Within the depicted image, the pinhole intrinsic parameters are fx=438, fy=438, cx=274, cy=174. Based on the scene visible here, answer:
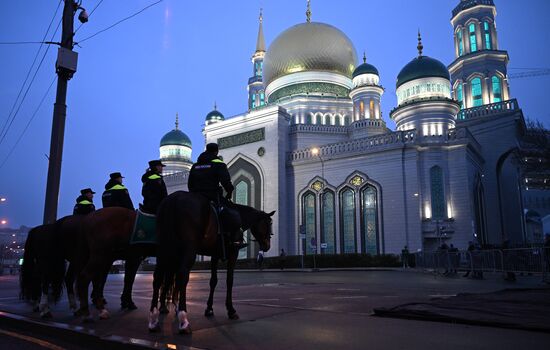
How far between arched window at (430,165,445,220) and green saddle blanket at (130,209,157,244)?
81.5ft

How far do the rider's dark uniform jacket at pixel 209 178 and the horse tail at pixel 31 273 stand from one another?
Result: 307 centimetres

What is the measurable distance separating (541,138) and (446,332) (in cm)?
1919

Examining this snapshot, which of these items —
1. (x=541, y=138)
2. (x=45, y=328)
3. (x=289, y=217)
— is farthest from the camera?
(x=289, y=217)

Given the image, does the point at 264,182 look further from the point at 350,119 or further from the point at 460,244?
the point at 460,244

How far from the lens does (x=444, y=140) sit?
28531mm

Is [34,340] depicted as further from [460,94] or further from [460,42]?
[460,42]

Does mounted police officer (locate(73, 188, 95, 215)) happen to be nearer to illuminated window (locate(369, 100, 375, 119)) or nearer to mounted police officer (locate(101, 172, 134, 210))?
mounted police officer (locate(101, 172, 134, 210))

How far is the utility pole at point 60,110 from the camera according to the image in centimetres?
895

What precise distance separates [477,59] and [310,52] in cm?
1474

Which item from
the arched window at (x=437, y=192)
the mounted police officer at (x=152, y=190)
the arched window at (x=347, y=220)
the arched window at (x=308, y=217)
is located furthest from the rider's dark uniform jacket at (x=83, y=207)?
the arched window at (x=308, y=217)

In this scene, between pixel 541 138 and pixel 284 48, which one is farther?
pixel 284 48

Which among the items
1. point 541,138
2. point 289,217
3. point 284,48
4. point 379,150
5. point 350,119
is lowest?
point 289,217

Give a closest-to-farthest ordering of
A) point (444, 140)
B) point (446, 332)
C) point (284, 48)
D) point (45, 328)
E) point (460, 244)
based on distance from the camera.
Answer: point (446, 332) < point (45, 328) < point (460, 244) < point (444, 140) < point (284, 48)

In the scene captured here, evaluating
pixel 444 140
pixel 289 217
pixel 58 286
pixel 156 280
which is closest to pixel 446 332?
pixel 156 280
